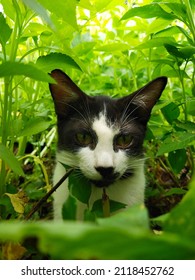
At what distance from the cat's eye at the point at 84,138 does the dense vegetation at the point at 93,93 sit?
6.1 inches

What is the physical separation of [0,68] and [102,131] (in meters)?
0.56

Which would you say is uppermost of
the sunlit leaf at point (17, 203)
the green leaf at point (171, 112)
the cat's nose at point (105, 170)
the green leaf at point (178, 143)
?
the green leaf at point (171, 112)

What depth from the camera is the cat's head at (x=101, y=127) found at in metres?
1.13

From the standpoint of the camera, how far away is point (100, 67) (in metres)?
2.24

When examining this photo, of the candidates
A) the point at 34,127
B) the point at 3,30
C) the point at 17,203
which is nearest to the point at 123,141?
the point at 34,127

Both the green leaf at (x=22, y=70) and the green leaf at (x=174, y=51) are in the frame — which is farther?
the green leaf at (x=174, y=51)

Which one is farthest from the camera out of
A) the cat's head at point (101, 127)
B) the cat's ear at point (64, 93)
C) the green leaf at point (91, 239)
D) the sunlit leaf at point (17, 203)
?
the cat's ear at point (64, 93)

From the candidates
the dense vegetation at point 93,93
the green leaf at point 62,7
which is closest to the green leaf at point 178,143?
the dense vegetation at point 93,93

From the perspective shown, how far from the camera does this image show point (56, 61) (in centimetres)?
98

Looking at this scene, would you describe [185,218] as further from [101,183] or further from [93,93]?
[93,93]

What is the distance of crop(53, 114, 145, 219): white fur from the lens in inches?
43.3

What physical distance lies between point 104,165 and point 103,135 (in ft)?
0.47

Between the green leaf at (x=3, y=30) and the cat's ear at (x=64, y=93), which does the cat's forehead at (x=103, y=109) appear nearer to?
the cat's ear at (x=64, y=93)
